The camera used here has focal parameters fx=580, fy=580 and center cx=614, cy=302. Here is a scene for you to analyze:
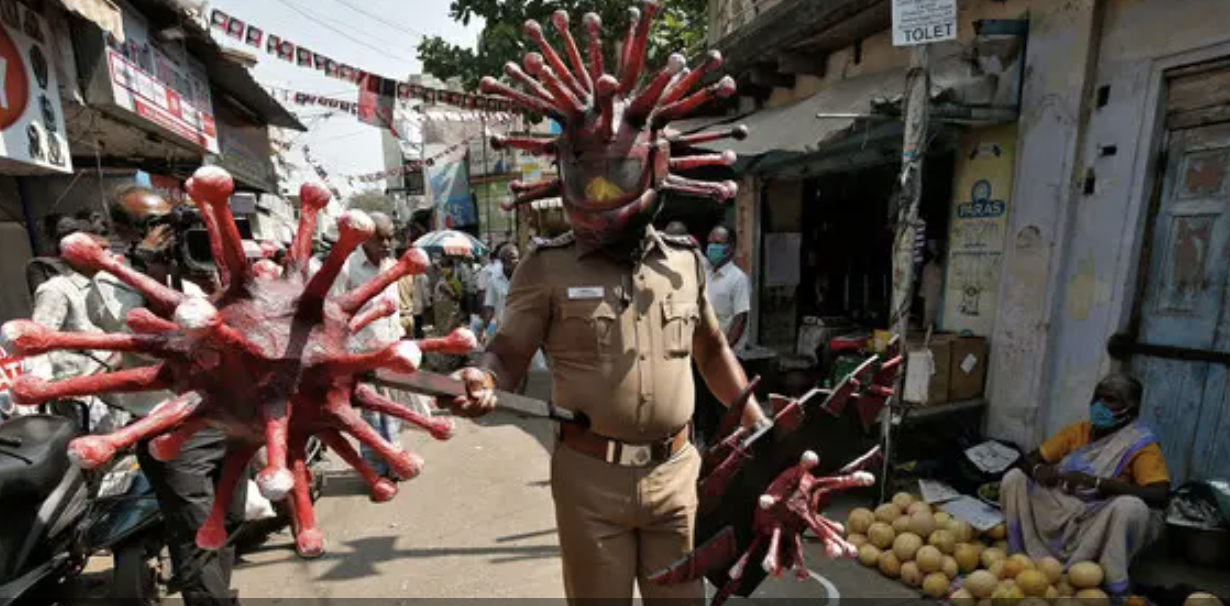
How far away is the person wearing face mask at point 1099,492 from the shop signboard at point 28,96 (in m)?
6.52

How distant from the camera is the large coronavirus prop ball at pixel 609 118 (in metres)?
1.73

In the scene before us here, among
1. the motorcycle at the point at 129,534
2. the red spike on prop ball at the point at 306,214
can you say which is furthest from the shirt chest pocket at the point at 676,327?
the motorcycle at the point at 129,534

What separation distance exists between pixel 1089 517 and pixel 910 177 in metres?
2.16

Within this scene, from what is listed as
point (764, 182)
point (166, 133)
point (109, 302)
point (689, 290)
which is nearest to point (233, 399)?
point (689, 290)

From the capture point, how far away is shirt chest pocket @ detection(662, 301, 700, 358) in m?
1.95

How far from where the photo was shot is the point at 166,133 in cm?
586

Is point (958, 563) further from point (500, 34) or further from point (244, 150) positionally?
point (244, 150)

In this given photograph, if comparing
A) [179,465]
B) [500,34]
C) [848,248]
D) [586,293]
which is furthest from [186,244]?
[848,248]

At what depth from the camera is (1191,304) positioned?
364cm

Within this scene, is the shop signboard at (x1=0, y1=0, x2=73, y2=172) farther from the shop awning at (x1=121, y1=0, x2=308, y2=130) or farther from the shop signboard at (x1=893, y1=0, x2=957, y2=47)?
the shop signboard at (x1=893, y1=0, x2=957, y2=47)

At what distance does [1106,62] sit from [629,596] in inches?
180

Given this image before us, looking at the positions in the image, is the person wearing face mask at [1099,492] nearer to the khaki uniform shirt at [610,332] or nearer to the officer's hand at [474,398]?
the khaki uniform shirt at [610,332]

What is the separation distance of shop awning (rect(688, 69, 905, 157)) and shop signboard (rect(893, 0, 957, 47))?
80cm

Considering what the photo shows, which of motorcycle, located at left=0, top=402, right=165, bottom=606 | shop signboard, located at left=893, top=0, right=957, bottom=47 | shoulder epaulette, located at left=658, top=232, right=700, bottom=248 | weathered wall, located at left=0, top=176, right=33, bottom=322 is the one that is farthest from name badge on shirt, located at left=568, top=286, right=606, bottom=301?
weathered wall, located at left=0, top=176, right=33, bottom=322
